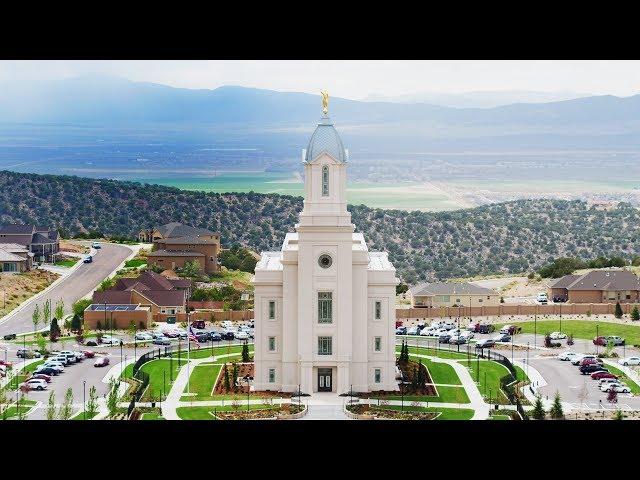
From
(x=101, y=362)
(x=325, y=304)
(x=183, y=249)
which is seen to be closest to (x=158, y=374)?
(x=101, y=362)

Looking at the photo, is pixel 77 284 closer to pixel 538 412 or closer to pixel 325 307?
pixel 325 307

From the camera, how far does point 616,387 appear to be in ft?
150

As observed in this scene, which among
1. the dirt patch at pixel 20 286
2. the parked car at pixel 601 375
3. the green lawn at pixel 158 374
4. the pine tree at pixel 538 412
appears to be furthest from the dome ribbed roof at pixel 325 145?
the dirt patch at pixel 20 286

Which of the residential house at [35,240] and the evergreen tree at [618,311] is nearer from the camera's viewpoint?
the evergreen tree at [618,311]

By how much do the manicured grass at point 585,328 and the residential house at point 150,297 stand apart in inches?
691

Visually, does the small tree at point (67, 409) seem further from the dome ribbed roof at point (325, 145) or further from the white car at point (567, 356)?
the white car at point (567, 356)

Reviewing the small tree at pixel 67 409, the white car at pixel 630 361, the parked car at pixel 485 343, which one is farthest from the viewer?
the parked car at pixel 485 343

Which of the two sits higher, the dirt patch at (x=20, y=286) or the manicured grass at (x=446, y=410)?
the dirt patch at (x=20, y=286)

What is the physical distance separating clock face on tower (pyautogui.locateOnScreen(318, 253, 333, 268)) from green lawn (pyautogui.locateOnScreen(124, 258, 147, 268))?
146ft

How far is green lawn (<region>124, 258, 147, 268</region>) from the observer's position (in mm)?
86375

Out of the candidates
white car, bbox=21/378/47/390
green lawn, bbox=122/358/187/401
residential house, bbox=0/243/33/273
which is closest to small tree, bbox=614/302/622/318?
green lawn, bbox=122/358/187/401

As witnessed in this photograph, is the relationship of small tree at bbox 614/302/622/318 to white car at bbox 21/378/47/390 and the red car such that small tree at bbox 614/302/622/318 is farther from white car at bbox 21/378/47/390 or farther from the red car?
white car at bbox 21/378/47/390

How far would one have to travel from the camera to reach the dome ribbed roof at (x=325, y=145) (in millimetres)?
42969

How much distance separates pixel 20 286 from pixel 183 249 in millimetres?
15949
